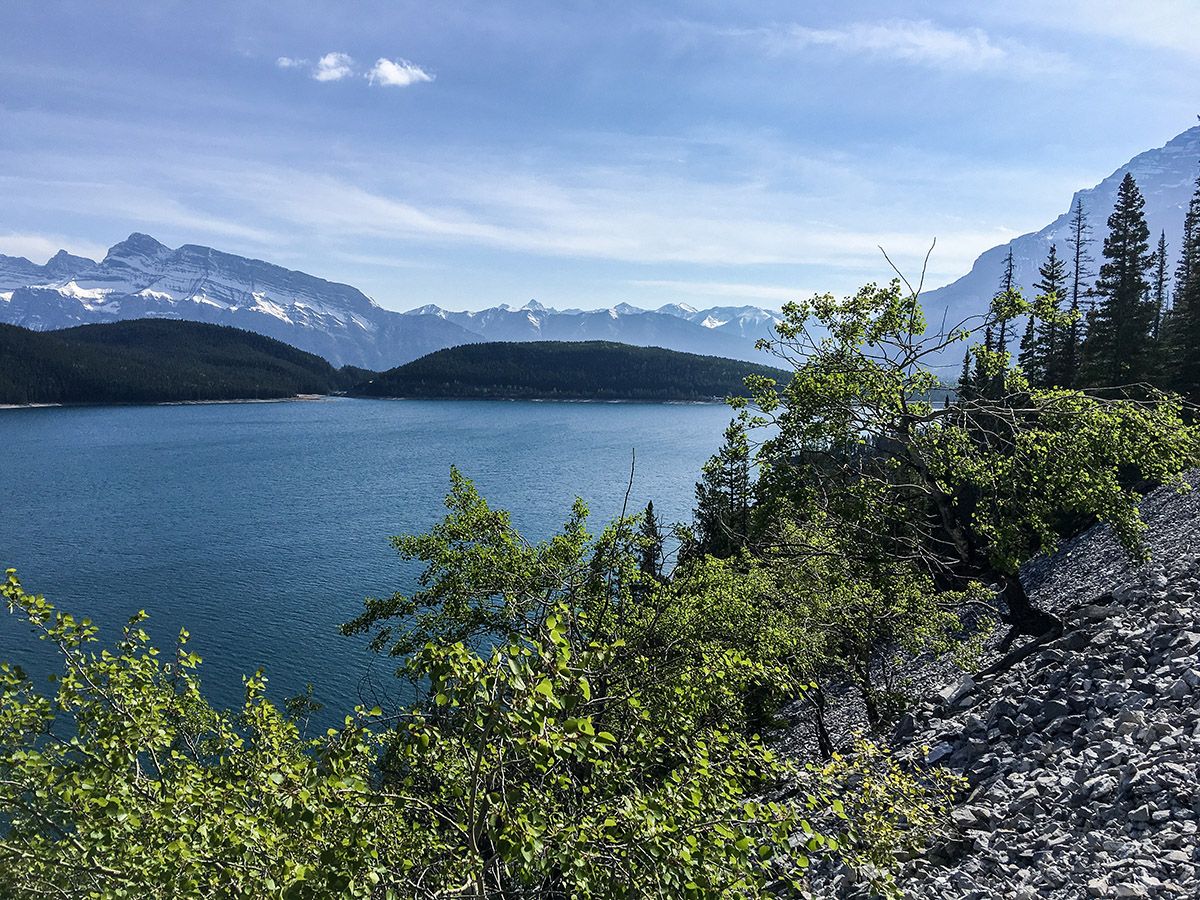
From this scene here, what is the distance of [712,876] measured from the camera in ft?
19.8

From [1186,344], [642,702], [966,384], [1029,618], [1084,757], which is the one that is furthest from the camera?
[1186,344]

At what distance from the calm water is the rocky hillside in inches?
1241

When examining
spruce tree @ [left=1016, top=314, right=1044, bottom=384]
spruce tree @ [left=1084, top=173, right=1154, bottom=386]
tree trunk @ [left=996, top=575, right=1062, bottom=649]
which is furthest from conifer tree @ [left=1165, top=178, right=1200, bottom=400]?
tree trunk @ [left=996, top=575, right=1062, bottom=649]

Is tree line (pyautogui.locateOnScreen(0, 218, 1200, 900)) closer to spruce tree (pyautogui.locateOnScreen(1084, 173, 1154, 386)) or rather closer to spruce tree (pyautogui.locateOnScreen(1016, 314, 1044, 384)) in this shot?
spruce tree (pyautogui.locateOnScreen(1084, 173, 1154, 386))

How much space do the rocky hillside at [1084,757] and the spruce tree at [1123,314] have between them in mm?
43230

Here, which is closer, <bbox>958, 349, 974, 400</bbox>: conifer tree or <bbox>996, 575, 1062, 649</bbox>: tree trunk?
<bbox>996, 575, 1062, 649</bbox>: tree trunk

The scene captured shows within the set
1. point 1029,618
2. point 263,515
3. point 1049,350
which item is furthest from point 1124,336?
point 263,515

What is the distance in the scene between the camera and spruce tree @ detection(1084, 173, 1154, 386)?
54156 millimetres

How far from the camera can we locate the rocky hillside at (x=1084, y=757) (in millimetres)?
10008

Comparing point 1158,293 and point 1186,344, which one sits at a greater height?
point 1158,293

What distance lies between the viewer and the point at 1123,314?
189ft

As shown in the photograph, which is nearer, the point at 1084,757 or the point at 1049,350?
the point at 1084,757

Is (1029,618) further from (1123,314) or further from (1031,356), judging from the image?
(1031,356)

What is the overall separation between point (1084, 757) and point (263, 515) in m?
87.7
